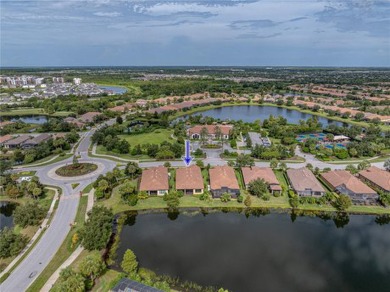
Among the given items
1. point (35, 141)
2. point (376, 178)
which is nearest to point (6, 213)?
point (35, 141)

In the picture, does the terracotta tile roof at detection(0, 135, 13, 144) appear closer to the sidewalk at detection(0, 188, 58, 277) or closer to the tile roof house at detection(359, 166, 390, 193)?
the sidewalk at detection(0, 188, 58, 277)

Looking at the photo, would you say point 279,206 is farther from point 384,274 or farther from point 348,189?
point 384,274

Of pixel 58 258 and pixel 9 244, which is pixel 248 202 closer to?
pixel 58 258

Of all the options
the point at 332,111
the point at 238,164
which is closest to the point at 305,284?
the point at 238,164

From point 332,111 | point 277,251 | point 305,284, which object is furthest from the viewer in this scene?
point 332,111

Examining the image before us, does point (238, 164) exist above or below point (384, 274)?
above

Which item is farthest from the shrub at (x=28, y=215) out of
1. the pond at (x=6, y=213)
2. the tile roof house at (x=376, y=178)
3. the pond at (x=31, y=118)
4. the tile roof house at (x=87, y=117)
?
the pond at (x=31, y=118)
